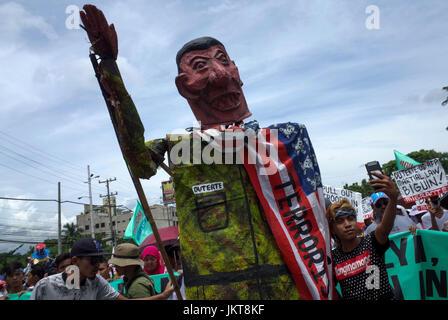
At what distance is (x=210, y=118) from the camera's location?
3.20 m

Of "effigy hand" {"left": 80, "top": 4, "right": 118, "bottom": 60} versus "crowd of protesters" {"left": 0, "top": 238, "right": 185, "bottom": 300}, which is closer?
"effigy hand" {"left": 80, "top": 4, "right": 118, "bottom": 60}

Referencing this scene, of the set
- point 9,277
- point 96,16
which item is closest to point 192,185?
point 96,16

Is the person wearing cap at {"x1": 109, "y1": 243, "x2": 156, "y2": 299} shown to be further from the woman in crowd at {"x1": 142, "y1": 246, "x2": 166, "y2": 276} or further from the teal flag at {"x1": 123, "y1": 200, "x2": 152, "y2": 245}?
the teal flag at {"x1": 123, "y1": 200, "x2": 152, "y2": 245}

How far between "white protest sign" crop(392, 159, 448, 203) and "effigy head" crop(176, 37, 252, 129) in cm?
600

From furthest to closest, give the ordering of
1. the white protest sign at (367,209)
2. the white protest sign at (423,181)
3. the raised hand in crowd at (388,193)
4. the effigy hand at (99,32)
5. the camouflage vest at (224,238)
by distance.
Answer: the white protest sign at (367,209) → the white protest sign at (423,181) → the raised hand in crowd at (388,193) → the camouflage vest at (224,238) → the effigy hand at (99,32)

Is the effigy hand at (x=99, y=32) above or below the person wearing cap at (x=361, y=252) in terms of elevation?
above

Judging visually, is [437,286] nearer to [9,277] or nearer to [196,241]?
[196,241]

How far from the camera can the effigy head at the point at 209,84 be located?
3107mm

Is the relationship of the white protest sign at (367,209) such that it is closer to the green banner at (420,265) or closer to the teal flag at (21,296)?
the green banner at (420,265)

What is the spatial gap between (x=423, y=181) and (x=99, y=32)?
24.5 ft

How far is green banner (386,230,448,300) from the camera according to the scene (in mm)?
3767

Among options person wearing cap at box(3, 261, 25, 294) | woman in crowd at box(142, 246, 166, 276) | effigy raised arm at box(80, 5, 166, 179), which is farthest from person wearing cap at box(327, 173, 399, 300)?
person wearing cap at box(3, 261, 25, 294)

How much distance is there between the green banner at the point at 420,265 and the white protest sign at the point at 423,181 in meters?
4.01

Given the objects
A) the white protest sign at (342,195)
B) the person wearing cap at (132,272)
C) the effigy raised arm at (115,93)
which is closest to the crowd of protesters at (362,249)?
the effigy raised arm at (115,93)
